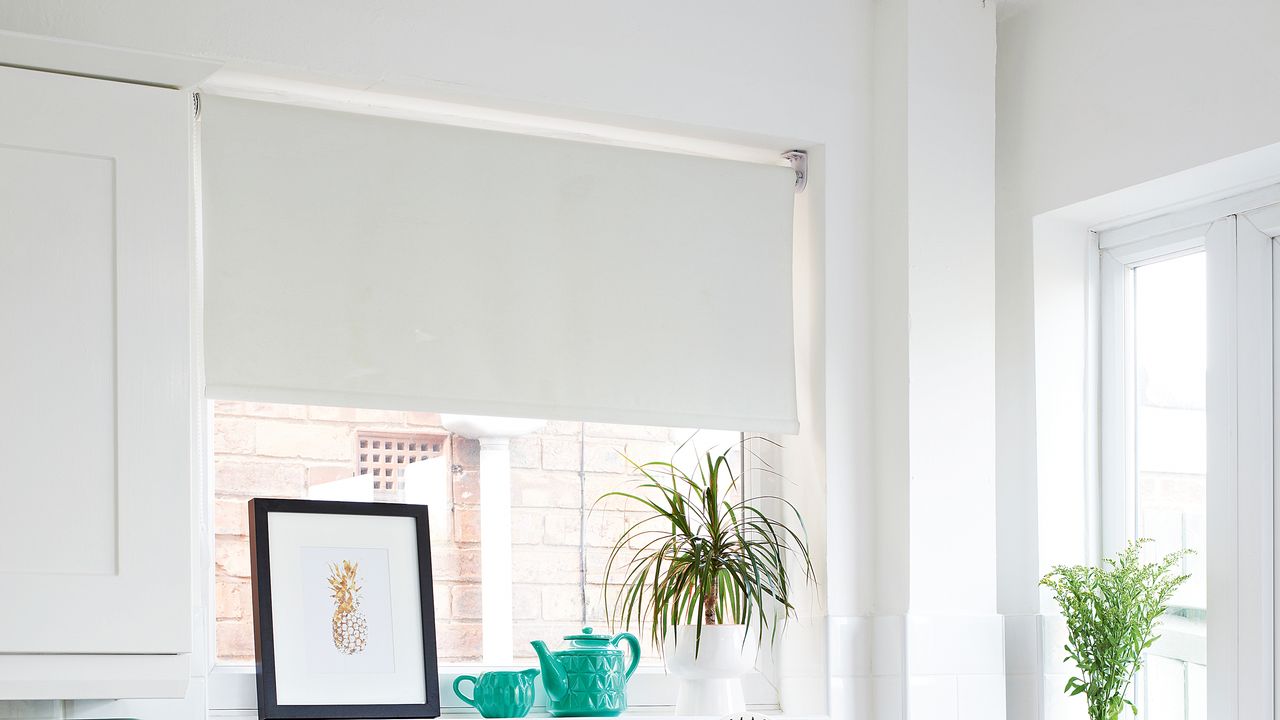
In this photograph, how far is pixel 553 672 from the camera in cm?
239

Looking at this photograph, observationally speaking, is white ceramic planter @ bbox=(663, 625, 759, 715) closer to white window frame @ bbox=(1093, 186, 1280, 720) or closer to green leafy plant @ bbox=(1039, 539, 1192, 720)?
green leafy plant @ bbox=(1039, 539, 1192, 720)

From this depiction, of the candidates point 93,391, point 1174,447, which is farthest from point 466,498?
point 1174,447

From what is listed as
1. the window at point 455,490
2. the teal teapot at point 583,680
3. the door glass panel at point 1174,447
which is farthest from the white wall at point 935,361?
the teal teapot at point 583,680

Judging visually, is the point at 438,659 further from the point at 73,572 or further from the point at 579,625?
the point at 73,572

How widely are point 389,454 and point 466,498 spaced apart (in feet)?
0.61

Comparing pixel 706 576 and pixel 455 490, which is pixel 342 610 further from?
pixel 706 576

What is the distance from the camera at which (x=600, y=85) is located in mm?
2525

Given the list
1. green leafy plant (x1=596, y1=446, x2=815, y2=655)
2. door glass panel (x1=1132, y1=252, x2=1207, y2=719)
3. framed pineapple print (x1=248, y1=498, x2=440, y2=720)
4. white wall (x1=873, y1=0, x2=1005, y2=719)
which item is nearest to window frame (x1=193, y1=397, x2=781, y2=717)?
framed pineapple print (x1=248, y1=498, x2=440, y2=720)

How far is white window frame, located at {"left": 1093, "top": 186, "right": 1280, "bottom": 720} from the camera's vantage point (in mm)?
2326

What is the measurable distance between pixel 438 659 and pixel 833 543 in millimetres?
873

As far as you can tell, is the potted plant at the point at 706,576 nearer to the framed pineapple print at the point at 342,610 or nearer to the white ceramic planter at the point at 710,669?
the white ceramic planter at the point at 710,669

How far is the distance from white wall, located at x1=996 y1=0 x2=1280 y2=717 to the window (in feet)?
2.43

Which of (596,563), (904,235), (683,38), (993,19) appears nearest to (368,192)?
(683,38)

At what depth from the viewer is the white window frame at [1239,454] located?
2326 mm
